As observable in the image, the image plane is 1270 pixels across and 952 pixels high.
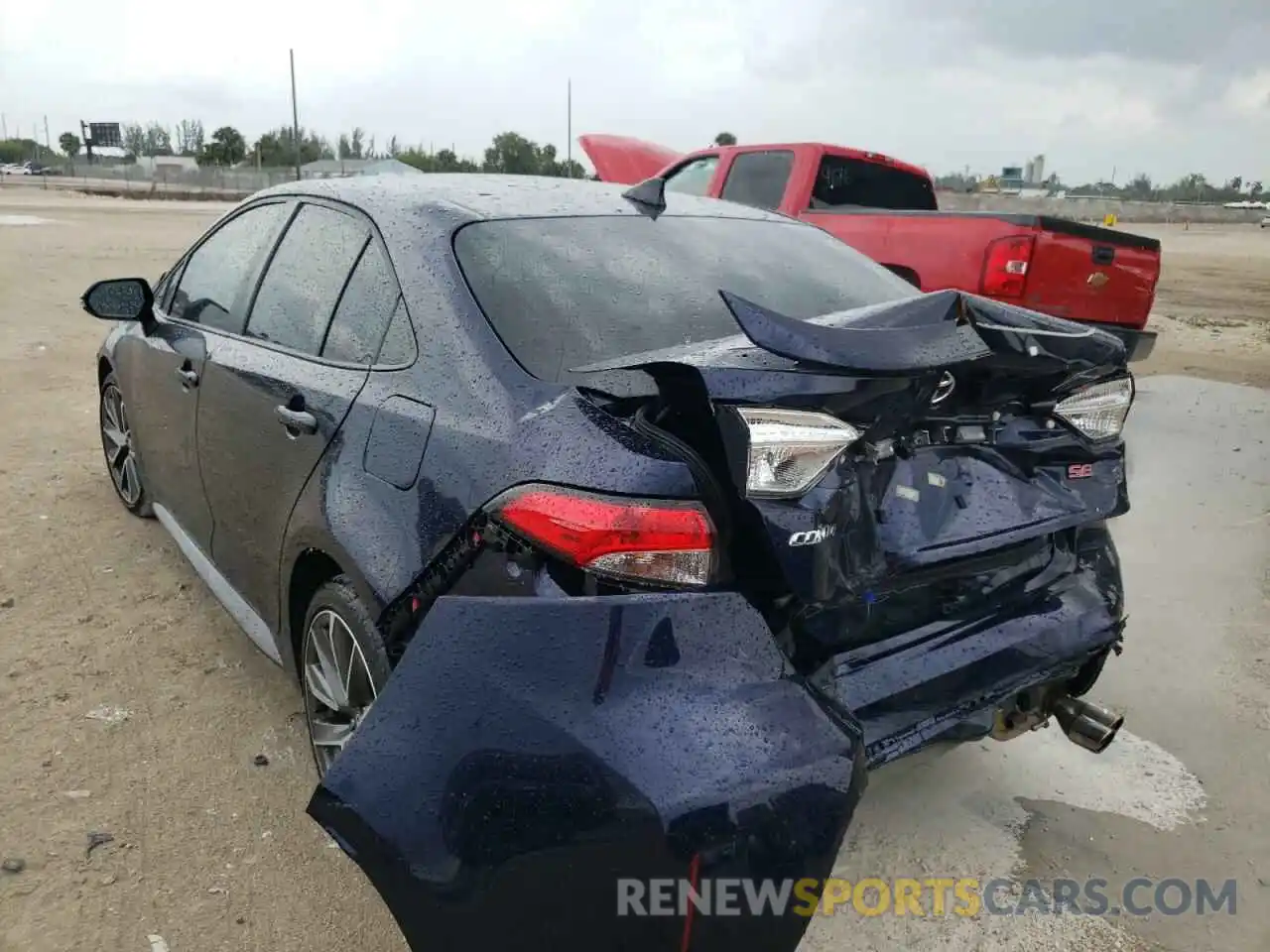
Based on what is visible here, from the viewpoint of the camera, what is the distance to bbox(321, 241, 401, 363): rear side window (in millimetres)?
2410

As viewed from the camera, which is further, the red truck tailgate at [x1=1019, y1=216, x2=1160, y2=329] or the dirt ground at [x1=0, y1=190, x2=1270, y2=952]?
the red truck tailgate at [x1=1019, y1=216, x2=1160, y2=329]

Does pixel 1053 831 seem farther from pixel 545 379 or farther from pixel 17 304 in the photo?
pixel 17 304

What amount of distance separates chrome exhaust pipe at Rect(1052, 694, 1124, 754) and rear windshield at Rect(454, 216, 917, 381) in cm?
125

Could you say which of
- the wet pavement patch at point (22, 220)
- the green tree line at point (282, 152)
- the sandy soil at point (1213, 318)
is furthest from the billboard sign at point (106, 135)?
the sandy soil at point (1213, 318)

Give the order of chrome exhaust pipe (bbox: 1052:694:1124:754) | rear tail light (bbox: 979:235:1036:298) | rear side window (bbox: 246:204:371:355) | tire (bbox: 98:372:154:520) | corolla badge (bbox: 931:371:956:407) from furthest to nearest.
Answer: rear tail light (bbox: 979:235:1036:298), tire (bbox: 98:372:154:520), rear side window (bbox: 246:204:371:355), chrome exhaust pipe (bbox: 1052:694:1124:754), corolla badge (bbox: 931:371:956:407)

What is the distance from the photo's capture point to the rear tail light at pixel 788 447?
1.69 m

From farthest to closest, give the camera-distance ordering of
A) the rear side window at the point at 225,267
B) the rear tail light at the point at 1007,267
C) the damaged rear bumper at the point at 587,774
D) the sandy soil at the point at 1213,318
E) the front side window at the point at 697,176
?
the sandy soil at the point at 1213,318 < the front side window at the point at 697,176 < the rear tail light at the point at 1007,267 < the rear side window at the point at 225,267 < the damaged rear bumper at the point at 587,774

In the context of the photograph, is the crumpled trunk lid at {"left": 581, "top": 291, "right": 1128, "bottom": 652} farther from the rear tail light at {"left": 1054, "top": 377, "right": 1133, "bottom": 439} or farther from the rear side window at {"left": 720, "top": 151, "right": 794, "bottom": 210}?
the rear side window at {"left": 720, "top": 151, "right": 794, "bottom": 210}

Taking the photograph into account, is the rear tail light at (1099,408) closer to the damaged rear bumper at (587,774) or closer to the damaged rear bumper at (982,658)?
the damaged rear bumper at (982,658)

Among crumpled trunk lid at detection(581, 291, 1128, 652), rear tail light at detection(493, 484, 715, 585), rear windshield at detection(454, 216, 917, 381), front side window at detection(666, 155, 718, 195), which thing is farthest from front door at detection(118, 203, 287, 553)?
front side window at detection(666, 155, 718, 195)

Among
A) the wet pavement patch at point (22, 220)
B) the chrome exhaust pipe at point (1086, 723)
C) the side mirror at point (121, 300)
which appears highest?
the side mirror at point (121, 300)

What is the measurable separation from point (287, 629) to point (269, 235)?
4.29ft

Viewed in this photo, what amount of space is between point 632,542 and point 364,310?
1173 millimetres

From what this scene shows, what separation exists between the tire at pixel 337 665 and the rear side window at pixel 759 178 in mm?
5595
